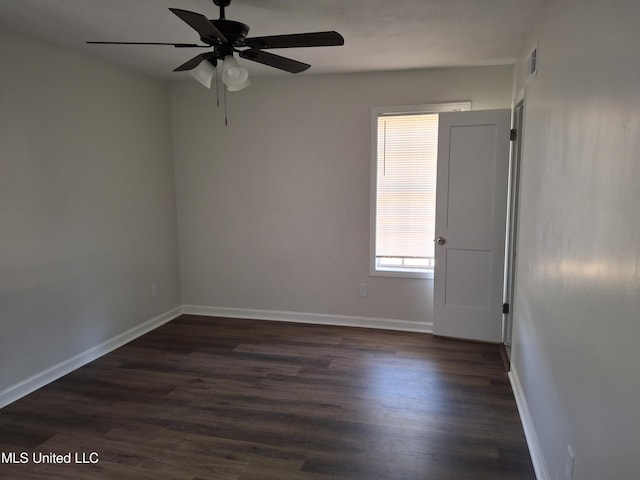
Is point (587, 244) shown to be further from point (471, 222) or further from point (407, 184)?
point (407, 184)

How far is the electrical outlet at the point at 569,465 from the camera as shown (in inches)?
61.5

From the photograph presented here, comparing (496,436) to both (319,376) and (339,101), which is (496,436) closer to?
(319,376)

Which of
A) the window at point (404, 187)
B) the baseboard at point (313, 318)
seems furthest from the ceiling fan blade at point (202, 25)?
the baseboard at point (313, 318)

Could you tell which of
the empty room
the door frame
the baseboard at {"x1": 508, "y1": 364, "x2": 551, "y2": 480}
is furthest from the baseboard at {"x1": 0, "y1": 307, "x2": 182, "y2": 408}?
the door frame

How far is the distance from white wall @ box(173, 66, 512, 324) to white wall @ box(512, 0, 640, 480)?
1.81 meters

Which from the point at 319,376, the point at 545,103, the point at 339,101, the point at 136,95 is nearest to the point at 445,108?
the point at 339,101

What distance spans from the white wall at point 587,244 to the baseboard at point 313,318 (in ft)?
5.88

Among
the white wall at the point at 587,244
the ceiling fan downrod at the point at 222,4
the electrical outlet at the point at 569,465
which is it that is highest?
the ceiling fan downrod at the point at 222,4

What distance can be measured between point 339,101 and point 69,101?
7.53ft

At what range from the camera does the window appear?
3.93 meters

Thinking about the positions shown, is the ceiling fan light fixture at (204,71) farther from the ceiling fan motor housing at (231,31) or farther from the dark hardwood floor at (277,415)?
the dark hardwood floor at (277,415)

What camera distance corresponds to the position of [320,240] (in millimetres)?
4297

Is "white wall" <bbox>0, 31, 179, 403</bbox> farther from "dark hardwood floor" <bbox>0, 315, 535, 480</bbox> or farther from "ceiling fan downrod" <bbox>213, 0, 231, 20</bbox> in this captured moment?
"ceiling fan downrod" <bbox>213, 0, 231, 20</bbox>

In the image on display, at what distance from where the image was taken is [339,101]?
4070mm
